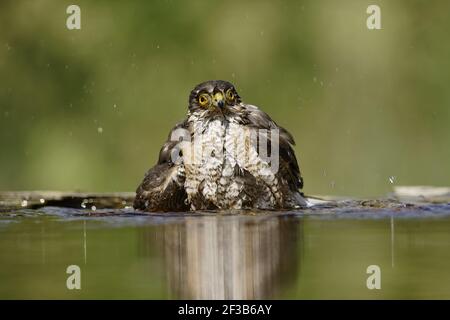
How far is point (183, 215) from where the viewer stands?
27.1ft

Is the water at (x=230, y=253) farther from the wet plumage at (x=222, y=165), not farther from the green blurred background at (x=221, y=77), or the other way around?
the green blurred background at (x=221, y=77)

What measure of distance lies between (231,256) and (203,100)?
3.00 meters

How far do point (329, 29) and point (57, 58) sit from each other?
349cm

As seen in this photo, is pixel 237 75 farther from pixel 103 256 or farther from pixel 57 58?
pixel 103 256

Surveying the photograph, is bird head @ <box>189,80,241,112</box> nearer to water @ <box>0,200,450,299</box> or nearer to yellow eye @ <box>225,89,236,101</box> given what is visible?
yellow eye @ <box>225,89,236,101</box>

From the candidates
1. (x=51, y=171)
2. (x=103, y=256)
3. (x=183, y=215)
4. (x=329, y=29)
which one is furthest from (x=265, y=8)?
(x=103, y=256)

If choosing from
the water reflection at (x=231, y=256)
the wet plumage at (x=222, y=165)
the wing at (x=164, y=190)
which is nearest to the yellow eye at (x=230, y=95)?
the wet plumage at (x=222, y=165)

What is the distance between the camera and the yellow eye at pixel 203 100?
867cm

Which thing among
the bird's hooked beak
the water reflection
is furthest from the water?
the bird's hooked beak

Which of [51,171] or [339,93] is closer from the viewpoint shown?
[51,171]

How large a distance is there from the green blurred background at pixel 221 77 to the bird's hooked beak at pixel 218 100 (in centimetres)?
460

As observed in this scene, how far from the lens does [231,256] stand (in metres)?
5.87

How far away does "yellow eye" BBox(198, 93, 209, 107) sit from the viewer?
28.5 ft

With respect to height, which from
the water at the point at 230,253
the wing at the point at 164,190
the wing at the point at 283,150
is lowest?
the water at the point at 230,253
